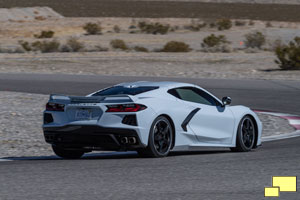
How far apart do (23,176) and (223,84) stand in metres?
17.1

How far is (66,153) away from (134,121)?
1483 millimetres

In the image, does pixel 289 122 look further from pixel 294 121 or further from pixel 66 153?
pixel 66 153

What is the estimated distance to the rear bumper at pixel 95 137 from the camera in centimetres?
1051

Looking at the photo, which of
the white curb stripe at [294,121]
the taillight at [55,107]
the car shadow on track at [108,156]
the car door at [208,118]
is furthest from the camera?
the white curb stripe at [294,121]

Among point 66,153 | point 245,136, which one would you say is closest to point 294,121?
point 245,136

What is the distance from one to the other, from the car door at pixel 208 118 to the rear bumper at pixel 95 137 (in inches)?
50.0

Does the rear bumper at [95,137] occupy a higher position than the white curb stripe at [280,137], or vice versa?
the rear bumper at [95,137]

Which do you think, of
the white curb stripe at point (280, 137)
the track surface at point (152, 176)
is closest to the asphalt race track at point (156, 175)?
the track surface at point (152, 176)

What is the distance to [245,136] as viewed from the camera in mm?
12430

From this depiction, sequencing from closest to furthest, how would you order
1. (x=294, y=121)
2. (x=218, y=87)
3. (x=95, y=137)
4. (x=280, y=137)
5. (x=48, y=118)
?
(x=95, y=137) < (x=48, y=118) < (x=280, y=137) < (x=294, y=121) < (x=218, y=87)

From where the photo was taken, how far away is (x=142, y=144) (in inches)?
415

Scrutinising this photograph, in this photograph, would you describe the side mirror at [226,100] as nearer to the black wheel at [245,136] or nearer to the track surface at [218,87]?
the black wheel at [245,136]
